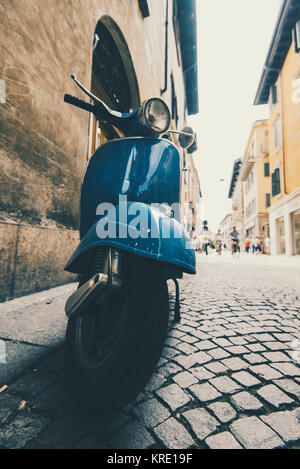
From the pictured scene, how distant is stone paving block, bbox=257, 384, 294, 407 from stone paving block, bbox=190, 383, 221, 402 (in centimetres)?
20

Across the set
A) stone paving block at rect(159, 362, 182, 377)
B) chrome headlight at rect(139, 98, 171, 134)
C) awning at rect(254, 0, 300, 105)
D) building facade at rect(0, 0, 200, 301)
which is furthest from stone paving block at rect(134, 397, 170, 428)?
awning at rect(254, 0, 300, 105)

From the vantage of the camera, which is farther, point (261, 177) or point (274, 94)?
point (261, 177)

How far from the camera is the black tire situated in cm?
84

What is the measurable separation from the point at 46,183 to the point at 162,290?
7.50 ft

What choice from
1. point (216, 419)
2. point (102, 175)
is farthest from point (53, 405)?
point (102, 175)

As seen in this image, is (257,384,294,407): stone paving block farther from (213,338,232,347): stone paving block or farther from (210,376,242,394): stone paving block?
(213,338,232,347): stone paving block

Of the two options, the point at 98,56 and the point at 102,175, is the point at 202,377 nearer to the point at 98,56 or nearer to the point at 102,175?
the point at 102,175

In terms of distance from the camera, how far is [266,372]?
122 cm

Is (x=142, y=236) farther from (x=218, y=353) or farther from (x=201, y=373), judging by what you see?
(x=218, y=353)

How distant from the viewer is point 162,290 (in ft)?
3.67

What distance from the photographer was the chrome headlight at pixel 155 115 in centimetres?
148

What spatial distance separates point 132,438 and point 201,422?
0.85 feet

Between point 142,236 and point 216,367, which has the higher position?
point 142,236

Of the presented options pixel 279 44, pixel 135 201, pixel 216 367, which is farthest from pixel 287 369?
pixel 279 44
